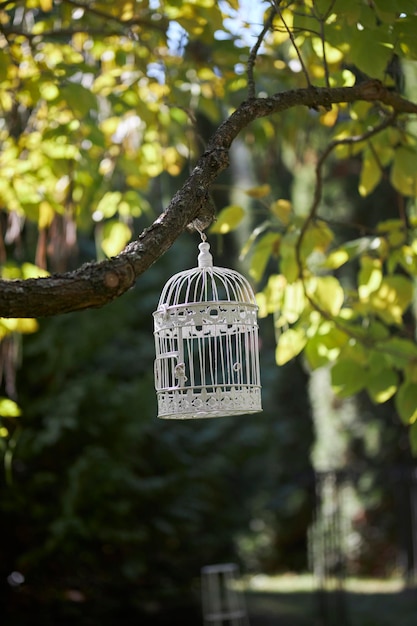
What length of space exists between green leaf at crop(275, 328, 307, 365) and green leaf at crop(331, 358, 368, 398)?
13cm

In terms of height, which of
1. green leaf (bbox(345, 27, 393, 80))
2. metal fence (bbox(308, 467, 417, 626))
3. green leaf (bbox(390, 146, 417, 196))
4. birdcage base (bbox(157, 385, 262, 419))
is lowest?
metal fence (bbox(308, 467, 417, 626))

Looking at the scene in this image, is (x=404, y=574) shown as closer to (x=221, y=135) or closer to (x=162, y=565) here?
(x=162, y=565)

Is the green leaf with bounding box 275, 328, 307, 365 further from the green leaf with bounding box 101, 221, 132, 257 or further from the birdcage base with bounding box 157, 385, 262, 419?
the green leaf with bounding box 101, 221, 132, 257

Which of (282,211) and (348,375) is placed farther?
(282,211)

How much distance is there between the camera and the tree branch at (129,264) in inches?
41.3

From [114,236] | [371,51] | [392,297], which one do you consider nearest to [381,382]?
[392,297]

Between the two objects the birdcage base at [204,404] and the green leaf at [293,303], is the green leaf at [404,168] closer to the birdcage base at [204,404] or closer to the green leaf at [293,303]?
the green leaf at [293,303]

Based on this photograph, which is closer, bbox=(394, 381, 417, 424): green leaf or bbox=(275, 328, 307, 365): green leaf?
bbox=(394, 381, 417, 424): green leaf

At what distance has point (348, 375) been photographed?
6.98 feet

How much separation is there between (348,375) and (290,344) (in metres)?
0.19

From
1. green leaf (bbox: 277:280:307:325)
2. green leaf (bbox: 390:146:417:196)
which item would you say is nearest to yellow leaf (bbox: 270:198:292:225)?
green leaf (bbox: 277:280:307:325)

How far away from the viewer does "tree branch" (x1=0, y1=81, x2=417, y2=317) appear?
105 cm

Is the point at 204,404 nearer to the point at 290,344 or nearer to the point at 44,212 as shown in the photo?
the point at 290,344

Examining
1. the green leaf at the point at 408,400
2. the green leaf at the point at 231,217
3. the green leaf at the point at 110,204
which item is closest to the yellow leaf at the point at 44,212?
the green leaf at the point at 110,204
